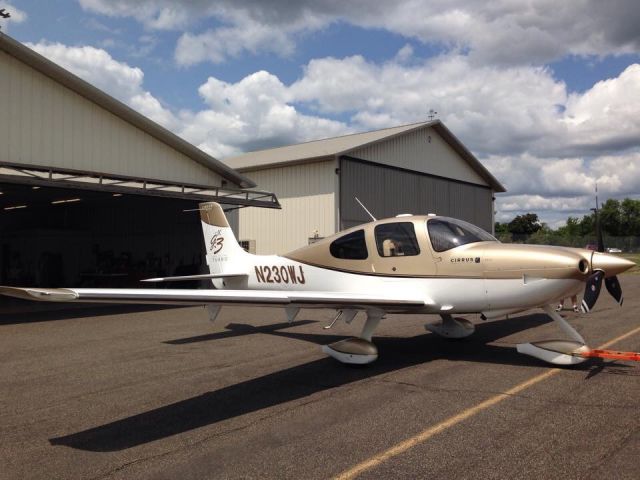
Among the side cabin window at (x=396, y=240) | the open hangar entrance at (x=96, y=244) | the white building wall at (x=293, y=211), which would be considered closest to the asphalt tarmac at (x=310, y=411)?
the side cabin window at (x=396, y=240)

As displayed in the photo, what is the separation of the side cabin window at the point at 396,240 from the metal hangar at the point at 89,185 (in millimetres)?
7353

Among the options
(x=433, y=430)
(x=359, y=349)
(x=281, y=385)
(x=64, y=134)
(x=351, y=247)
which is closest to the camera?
(x=433, y=430)

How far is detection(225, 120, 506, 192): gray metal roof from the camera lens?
2445 centimetres

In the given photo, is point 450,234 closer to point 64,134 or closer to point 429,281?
point 429,281

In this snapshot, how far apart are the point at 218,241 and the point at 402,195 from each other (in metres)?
17.7

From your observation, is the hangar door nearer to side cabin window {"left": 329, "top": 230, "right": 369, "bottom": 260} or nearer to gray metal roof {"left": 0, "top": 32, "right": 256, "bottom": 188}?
gray metal roof {"left": 0, "top": 32, "right": 256, "bottom": 188}

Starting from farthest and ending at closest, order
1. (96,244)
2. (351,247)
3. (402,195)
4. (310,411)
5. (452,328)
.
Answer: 1. (96,244)
2. (402,195)
3. (452,328)
4. (351,247)
5. (310,411)

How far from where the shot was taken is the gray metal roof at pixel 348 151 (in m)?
24.5

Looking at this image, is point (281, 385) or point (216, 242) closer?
point (281, 385)

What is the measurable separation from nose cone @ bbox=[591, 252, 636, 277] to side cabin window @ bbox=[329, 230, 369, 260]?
3.21 m

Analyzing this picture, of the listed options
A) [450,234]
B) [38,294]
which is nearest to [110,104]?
[450,234]

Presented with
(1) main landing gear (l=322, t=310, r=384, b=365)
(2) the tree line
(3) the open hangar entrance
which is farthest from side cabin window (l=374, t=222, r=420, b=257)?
(2) the tree line

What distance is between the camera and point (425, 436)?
4434 millimetres

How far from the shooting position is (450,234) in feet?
24.9
